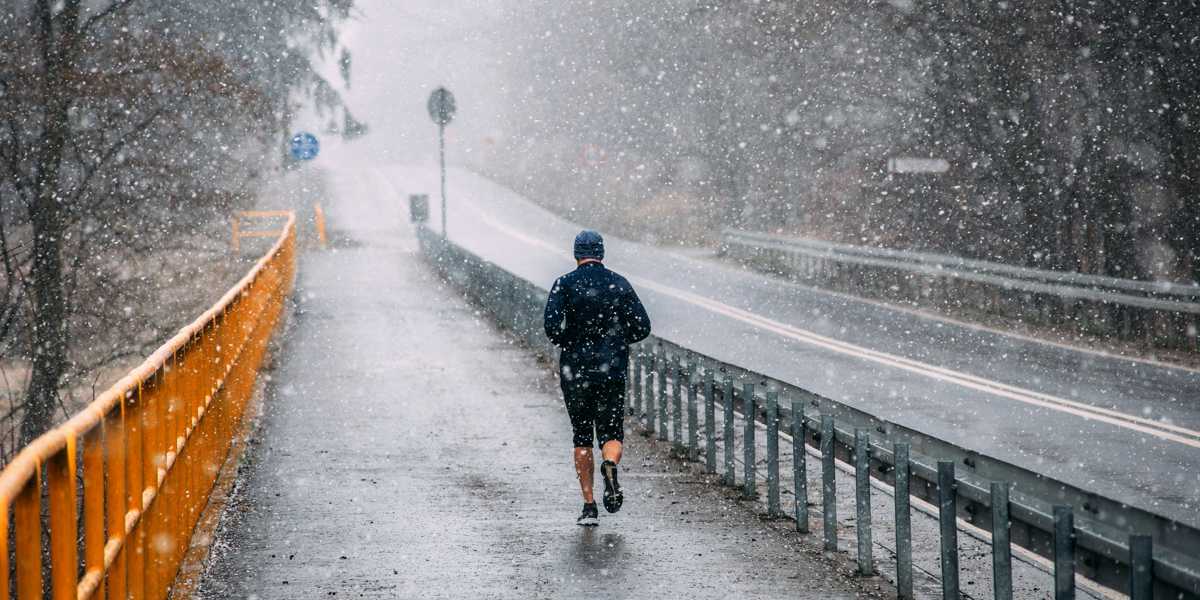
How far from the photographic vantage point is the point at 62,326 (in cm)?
1795

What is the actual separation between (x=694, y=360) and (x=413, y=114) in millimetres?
115015

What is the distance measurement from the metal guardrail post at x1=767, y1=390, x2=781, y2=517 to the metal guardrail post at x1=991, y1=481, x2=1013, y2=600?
9.40 ft

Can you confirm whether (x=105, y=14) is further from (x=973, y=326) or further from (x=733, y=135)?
(x=733, y=135)

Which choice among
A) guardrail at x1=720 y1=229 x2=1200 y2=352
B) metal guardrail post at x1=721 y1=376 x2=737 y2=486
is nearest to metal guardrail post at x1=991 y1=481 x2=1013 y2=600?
metal guardrail post at x1=721 y1=376 x2=737 y2=486

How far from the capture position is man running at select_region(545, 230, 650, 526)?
881cm

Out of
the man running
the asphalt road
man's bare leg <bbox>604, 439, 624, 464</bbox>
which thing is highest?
the man running

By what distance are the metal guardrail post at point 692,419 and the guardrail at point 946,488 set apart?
0.03 feet

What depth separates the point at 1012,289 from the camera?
73.2ft

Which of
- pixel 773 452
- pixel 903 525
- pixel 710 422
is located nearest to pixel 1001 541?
pixel 903 525

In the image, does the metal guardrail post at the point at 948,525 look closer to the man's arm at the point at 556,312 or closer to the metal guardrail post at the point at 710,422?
the man's arm at the point at 556,312

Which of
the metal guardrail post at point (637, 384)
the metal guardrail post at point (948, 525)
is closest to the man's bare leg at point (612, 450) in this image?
the metal guardrail post at point (948, 525)

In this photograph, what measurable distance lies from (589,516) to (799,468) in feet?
4.19

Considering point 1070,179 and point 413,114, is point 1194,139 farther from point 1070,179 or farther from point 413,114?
point 413,114

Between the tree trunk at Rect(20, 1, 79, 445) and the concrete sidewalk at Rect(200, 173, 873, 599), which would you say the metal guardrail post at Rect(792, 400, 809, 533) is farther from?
the tree trunk at Rect(20, 1, 79, 445)
